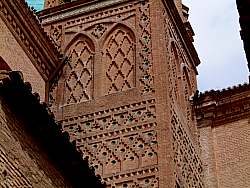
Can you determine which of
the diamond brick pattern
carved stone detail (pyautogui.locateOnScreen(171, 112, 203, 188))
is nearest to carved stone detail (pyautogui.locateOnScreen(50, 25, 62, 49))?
the diamond brick pattern

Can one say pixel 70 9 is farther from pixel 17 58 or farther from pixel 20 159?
pixel 20 159

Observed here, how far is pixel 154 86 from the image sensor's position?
925cm

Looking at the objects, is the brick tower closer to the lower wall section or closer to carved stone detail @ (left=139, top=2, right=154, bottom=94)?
carved stone detail @ (left=139, top=2, right=154, bottom=94)

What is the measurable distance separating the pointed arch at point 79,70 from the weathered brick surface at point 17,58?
1.30 feet

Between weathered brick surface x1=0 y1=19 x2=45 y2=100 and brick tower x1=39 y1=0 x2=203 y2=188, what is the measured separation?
318 millimetres

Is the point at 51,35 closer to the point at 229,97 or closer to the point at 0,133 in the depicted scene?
the point at 229,97

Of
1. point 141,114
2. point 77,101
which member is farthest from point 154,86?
point 77,101

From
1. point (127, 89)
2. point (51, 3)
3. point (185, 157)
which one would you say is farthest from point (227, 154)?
point (51, 3)

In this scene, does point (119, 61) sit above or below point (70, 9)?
below

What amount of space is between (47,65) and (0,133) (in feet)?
14.1

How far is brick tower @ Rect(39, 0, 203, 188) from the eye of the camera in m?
8.58

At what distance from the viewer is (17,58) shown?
9.23 metres

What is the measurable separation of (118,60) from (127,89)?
0.65 meters

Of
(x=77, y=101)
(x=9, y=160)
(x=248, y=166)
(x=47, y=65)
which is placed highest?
(x=47, y=65)
